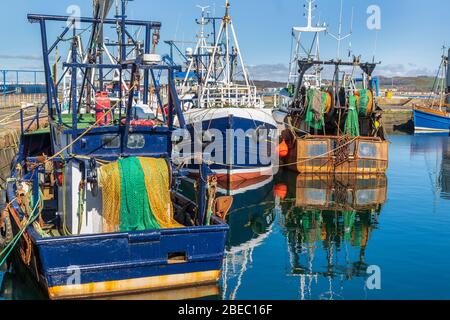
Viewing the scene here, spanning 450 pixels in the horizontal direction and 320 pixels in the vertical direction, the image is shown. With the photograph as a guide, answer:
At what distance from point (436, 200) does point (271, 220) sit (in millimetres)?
6438

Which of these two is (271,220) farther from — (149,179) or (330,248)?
(149,179)

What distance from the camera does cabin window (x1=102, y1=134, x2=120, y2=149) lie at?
10758 millimetres

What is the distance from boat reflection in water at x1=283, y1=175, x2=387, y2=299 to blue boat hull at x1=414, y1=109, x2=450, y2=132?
2643 centimetres

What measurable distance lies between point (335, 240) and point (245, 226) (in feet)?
8.68

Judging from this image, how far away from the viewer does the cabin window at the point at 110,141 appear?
35.3 feet

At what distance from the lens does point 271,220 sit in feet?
51.9

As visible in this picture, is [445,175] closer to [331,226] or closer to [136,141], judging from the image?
[331,226]

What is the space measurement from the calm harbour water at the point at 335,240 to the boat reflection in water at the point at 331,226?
22 mm

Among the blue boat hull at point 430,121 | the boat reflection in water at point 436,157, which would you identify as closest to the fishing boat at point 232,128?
the boat reflection in water at point 436,157

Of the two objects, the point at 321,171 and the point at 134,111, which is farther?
the point at 321,171

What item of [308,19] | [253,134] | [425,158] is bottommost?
[425,158]

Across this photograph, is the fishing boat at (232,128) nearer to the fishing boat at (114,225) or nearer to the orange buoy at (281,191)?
the orange buoy at (281,191)

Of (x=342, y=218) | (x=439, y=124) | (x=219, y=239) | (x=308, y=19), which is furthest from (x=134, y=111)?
(x=439, y=124)

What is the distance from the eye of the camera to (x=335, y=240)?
44.4ft
